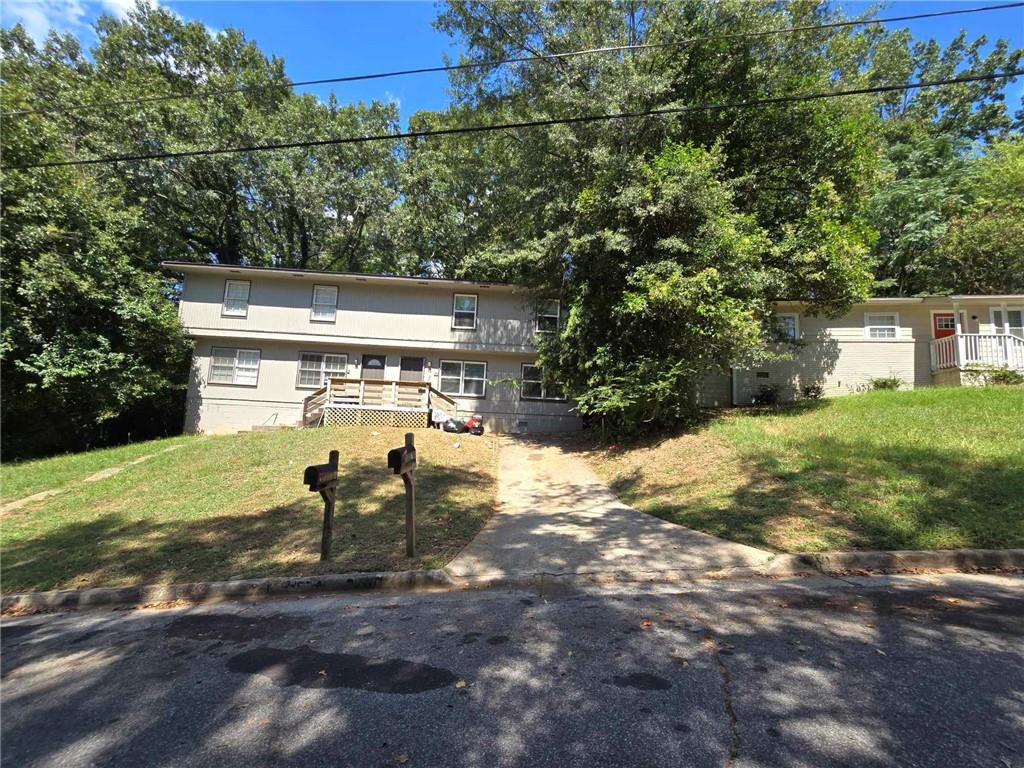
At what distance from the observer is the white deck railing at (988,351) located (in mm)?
14508

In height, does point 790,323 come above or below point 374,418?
above

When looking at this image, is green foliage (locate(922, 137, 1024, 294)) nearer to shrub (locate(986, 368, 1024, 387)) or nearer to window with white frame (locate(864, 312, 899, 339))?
window with white frame (locate(864, 312, 899, 339))

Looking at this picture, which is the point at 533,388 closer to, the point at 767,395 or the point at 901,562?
the point at 767,395

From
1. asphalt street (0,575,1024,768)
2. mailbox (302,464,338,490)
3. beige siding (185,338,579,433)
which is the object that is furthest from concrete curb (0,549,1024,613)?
beige siding (185,338,579,433)

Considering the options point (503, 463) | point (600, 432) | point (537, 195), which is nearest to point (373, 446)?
point (503, 463)

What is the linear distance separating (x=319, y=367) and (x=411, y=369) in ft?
11.7

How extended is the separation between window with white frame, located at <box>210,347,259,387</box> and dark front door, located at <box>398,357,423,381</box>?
551cm

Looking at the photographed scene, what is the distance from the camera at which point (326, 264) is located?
1169 inches

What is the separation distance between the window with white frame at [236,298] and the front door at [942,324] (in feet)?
81.4

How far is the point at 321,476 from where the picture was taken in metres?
5.85

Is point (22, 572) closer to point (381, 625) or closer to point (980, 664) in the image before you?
point (381, 625)

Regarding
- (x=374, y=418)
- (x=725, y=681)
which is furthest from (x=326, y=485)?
(x=374, y=418)

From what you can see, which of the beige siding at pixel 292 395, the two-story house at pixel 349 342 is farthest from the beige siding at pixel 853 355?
the two-story house at pixel 349 342

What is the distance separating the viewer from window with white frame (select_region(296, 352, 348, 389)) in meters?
19.6
